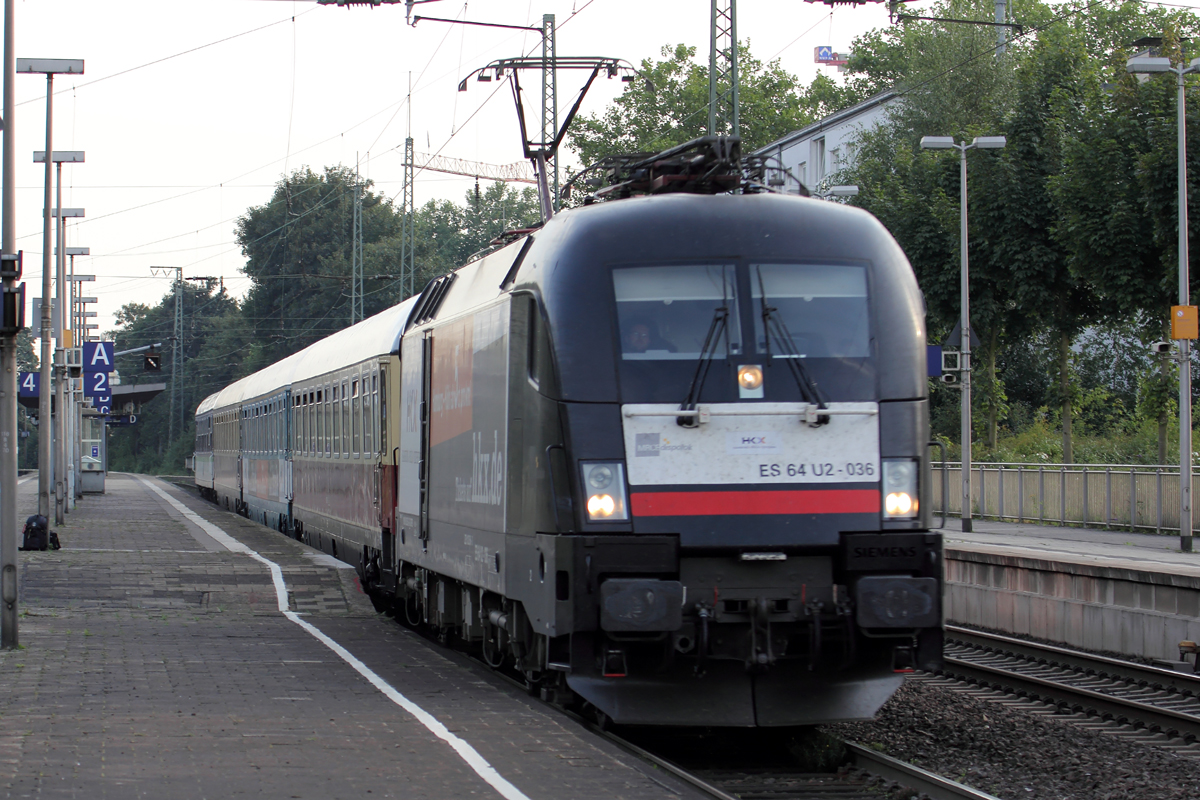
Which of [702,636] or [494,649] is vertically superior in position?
[702,636]

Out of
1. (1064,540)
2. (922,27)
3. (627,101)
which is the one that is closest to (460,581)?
(1064,540)

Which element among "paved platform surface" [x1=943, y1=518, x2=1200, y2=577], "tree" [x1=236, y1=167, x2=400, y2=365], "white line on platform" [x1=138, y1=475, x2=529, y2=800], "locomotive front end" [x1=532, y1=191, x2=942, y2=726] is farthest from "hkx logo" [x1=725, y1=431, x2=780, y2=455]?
"tree" [x1=236, y1=167, x2=400, y2=365]

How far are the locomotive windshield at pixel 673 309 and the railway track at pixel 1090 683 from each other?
127 inches

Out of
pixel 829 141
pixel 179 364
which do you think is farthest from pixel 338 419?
pixel 179 364

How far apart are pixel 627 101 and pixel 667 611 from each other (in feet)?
225

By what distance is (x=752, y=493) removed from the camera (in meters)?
8.62

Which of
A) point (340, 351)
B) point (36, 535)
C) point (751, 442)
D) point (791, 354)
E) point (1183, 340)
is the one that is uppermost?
point (1183, 340)

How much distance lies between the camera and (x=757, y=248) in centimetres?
910

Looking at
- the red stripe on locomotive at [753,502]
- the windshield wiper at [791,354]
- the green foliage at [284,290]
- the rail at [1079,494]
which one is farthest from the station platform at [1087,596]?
the green foliage at [284,290]

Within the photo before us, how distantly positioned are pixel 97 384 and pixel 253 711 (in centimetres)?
3475

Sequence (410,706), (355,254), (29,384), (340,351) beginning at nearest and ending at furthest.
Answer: (410,706), (340,351), (29,384), (355,254)

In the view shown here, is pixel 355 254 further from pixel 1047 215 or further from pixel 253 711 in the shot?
pixel 253 711

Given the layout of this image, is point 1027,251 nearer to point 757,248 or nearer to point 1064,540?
point 1064,540

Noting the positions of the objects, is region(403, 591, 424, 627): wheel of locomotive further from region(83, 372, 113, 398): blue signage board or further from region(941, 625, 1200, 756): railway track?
region(83, 372, 113, 398): blue signage board
